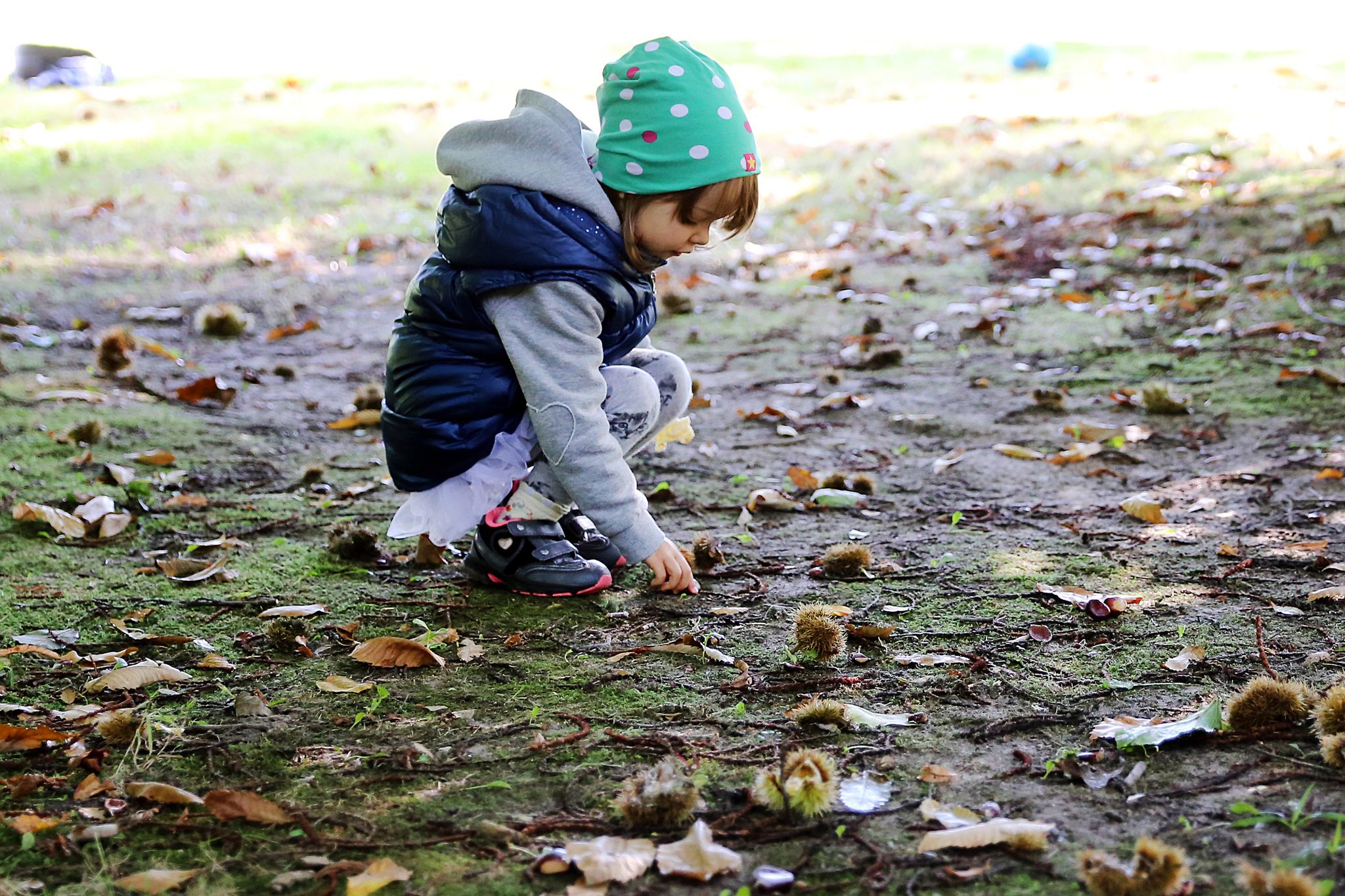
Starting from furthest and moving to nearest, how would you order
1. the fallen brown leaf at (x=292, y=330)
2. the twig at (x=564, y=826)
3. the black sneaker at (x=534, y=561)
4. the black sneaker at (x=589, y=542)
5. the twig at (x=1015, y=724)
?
the fallen brown leaf at (x=292, y=330) < the black sneaker at (x=589, y=542) < the black sneaker at (x=534, y=561) < the twig at (x=1015, y=724) < the twig at (x=564, y=826)

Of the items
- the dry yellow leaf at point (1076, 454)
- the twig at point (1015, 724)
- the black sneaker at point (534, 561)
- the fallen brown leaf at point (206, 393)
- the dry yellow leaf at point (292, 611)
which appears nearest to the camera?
the twig at point (1015, 724)

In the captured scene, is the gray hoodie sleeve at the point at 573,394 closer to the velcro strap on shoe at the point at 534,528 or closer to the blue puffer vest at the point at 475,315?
the blue puffer vest at the point at 475,315

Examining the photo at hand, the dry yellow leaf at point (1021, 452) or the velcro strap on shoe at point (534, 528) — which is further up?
the velcro strap on shoe at point (534, 528)

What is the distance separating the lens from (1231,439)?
340 centimetres

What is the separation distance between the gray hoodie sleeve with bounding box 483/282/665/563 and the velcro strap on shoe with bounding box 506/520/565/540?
214mm

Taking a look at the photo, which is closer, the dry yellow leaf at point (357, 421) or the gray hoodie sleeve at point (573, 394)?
the gray hoodie sleeve at point (573, 394)

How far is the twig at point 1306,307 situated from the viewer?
4.34 meters

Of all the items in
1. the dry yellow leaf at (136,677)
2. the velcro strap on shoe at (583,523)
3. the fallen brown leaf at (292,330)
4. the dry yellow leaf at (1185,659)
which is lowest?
the fallen brown leaf at (292,330)

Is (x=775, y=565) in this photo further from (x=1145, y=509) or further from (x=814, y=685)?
(x=1145, y=509)

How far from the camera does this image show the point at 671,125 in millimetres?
2174

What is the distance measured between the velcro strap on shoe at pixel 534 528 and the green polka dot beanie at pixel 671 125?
0.75 m

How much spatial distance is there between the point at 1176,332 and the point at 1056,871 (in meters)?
3.57

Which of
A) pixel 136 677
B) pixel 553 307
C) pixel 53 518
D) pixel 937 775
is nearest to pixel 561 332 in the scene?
pixel 553 307

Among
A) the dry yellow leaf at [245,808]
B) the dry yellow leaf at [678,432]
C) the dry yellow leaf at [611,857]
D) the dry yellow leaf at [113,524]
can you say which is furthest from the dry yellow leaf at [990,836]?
the dry yellow leaf at [113,524]
